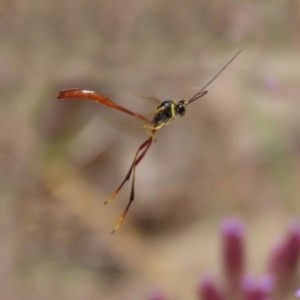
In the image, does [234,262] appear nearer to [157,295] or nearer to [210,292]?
[210,292]

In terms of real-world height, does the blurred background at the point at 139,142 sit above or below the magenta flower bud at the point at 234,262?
above

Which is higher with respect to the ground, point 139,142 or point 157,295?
point 139,142

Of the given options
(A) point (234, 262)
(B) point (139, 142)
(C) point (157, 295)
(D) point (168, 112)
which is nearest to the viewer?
(D) point (168, 112)

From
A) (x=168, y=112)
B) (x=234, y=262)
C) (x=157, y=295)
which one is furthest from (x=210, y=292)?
(x=168, y=112)

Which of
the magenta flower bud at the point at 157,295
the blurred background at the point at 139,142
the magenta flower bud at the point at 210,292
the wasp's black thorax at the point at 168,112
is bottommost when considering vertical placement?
the magenta flower bud at the point at 210,292

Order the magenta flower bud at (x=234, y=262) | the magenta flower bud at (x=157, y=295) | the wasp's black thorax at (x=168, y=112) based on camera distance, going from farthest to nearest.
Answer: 1. the magenta flower bud at (x=157, y=295)
2. the magenta flower bud at (x=234, y=262)
3. the wasp's black thorax at (x=168, y=112)

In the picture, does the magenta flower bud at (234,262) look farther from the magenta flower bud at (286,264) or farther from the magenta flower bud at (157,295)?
the magenta flower bud at (157,295)

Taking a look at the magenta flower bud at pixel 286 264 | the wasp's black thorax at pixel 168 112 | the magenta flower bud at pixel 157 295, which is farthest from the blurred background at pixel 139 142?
the wasp's black thorax at pixel 168 112
